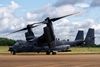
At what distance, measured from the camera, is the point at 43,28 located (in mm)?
61438

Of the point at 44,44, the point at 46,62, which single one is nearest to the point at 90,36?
the point at 44,44

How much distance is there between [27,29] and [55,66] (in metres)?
45.8

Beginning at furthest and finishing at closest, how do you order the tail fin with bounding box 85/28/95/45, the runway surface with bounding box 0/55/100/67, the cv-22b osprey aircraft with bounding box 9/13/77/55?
the tail fin with bounding box 85/28/95/45, the cv-22b osprey aircraft with bounding box 9/13/77/55, the runway surface with bounding box 0/55/100/67

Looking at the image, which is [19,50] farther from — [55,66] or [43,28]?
[55,66]

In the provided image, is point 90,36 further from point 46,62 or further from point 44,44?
point 46,62

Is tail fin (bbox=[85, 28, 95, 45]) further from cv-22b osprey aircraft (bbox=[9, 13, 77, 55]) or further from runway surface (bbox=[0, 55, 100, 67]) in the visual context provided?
runway surface (bbox=[0, 55, 100, 67])

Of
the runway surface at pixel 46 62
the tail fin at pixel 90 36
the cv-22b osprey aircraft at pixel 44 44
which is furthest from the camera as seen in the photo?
the tail fin at pixel 90 36

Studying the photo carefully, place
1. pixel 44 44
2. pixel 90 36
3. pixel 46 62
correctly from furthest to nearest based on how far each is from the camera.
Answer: pixel 90 36 → pixel 44 44 → pixel 46 62

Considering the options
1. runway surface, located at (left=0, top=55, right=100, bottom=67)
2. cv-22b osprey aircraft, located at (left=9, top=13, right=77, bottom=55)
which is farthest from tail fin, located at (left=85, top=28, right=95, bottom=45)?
runway surface, located at (left=0, top=55, right=100, bottom=67)

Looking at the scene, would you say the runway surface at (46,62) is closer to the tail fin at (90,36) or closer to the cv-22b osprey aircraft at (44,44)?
the cv-22b osprey aircraft at (44,44)

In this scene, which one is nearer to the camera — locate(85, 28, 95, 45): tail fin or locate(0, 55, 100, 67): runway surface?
locate(0, 55, 100, 67): runway surface

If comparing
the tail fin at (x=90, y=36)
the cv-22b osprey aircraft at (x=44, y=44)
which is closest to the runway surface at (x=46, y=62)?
the cv-22b osprey aircraft at (x=44, y=44)

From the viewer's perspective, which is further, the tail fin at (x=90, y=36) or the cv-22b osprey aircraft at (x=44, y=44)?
the tail fin at (x=90, y=36)

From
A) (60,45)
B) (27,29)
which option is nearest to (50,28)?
(60,45)
